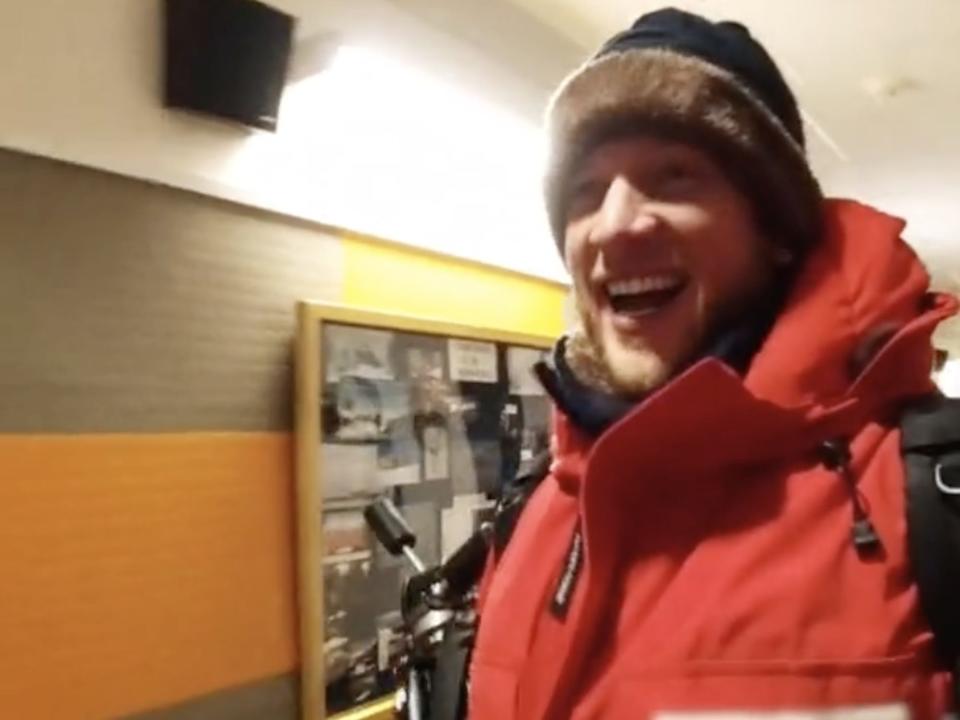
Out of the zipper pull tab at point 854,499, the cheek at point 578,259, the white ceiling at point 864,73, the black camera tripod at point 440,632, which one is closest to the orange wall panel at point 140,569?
the black camera tripod at point 440,632

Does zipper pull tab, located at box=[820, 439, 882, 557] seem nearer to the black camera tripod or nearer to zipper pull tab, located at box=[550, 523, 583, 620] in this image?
zipper pull tab, located at box=[550, 523, 583, 620]

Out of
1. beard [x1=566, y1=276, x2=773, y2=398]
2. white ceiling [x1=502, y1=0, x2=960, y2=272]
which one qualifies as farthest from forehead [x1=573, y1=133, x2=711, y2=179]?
white ceiling [x1=502, y1=0, x2=960, y2=272]

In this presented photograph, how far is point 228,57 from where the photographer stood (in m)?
1.34

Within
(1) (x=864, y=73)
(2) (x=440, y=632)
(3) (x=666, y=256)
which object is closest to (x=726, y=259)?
(3) (x=666, y=256)

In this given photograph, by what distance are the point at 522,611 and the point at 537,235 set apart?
129 centimetres

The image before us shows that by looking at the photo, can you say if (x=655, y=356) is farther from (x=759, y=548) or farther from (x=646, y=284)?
(x=759, y=548)

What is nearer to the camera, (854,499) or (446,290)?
(854,499)

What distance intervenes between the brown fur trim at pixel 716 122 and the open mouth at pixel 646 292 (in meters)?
0.09

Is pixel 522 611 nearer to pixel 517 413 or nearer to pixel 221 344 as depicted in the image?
pixel 221 344

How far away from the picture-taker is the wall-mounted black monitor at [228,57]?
1.29 metres

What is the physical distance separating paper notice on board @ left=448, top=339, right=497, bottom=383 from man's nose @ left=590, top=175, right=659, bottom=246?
2.80ft

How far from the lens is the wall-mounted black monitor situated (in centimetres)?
129

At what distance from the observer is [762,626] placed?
754mm

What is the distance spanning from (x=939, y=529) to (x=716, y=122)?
0.35 metres
